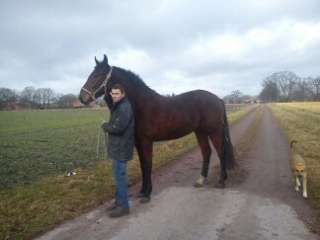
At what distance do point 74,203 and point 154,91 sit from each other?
9.15ft

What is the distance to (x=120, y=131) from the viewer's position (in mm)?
5832

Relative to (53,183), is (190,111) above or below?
above

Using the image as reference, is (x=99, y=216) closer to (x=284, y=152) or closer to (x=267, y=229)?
(x=267, y=229)

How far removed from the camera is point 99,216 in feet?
19.1

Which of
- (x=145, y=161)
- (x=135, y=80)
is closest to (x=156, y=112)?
(x=135, y=80)

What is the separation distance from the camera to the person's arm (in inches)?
229

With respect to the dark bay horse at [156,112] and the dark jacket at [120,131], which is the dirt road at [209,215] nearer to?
the dark bay horse at [156,112]

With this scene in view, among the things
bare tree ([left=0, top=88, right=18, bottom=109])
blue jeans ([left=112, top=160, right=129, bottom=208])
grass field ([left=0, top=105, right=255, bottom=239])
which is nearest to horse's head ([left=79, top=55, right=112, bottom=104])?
blue jeans ([left=112, top=160, right=129, bottom=208])

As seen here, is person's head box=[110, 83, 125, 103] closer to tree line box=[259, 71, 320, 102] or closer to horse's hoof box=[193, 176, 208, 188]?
horse's hoof box=[193, 176, 208, 188]

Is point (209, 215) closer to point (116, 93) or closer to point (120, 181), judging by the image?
point (120, 181)

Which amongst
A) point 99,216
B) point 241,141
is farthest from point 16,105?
point 99,216

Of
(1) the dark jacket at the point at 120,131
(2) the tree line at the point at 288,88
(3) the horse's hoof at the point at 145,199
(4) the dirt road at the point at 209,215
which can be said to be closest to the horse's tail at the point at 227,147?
(4) the dirt road at the point at 209,215

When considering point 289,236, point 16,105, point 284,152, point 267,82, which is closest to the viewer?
point 289,236

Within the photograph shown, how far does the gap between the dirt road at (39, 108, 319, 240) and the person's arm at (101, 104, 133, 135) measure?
148cm
